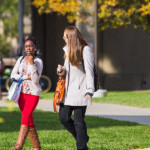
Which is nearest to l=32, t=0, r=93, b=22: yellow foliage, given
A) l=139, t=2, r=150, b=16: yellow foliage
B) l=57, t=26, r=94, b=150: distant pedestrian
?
l=139, t=2, r=150, b=16: yellow foliage

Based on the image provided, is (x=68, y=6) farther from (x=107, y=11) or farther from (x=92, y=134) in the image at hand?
(x=92, y=134)

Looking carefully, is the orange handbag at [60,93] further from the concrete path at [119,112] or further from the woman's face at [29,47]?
the concrete path at [119,112]

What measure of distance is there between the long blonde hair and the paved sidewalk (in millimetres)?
4466

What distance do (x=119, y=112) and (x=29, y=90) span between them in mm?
6389

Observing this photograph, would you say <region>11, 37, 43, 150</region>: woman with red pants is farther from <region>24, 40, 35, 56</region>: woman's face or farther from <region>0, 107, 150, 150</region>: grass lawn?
<region>0, 107, 150, 150</region>: grass lawn

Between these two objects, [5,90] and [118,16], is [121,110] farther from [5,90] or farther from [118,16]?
[5,90]

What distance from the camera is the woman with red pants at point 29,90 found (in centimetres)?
708

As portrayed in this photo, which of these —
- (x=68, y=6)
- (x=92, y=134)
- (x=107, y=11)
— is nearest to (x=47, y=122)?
(x=92, y=134)

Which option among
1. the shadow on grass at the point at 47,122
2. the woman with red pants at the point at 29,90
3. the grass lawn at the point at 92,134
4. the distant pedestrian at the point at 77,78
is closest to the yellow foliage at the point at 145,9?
the shadow on grass at the point at 47,122

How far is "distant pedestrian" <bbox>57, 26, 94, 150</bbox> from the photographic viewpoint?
22.2 feet

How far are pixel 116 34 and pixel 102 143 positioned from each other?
1676 centimetres

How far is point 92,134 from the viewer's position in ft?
30.1

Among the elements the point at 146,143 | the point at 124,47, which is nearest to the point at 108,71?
the point at 124,47

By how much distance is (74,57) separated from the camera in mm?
6754
